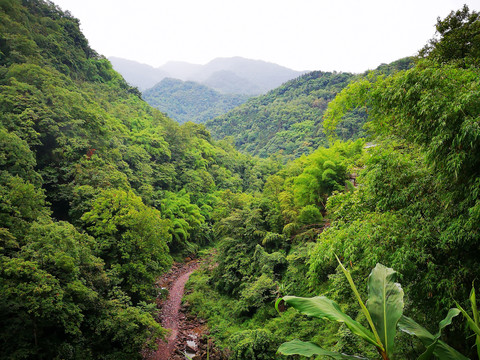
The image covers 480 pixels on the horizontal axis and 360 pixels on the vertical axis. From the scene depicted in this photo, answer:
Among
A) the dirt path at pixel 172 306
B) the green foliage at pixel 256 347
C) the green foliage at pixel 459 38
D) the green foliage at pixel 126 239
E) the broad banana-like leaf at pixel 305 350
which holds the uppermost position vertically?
the green foliage at pixel 459 38

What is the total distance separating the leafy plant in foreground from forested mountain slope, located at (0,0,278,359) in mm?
8793

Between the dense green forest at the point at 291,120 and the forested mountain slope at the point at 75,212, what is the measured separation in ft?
100

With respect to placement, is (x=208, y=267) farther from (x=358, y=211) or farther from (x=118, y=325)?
(x=358, y=211)

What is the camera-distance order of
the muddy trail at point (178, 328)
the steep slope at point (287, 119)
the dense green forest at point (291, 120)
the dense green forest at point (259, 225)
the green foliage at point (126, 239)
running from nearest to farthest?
the dense green forest at point (259, 225)
the muddy trail at point (178, 328)
the green foliage at point (126, 239)
the dense green forest at point (291, 120)
the steep slope at point (287, 119)

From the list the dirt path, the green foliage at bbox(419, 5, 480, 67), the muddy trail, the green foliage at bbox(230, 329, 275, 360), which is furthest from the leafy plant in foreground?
the dirt path

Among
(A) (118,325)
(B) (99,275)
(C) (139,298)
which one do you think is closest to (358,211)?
(A) (118,325)

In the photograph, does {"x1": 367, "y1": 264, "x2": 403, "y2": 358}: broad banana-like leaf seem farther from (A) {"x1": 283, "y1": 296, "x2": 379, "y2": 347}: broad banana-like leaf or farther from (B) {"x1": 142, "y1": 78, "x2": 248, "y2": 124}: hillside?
(B) {"x1": 142, "y1": 78, "x2": 248, "y2": 124}: hillside

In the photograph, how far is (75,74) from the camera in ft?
102

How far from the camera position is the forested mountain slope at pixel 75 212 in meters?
8.32

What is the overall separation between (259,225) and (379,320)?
14453 mm

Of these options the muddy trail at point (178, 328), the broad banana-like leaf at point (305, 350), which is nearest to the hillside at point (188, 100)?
the muddy trail at point (178, 328)

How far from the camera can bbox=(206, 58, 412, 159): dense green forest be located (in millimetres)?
52466

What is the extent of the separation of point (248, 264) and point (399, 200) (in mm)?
12056

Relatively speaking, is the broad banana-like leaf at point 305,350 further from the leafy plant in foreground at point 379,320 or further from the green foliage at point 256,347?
the green foliage at point 256,347
